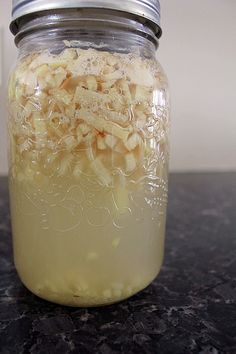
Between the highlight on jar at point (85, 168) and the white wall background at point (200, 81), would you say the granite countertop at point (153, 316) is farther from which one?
the white wall background at point (200, 81)

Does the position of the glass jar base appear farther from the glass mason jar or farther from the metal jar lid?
the metal jar lid

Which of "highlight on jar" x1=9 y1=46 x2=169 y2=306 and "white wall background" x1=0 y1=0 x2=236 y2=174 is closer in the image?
"highlight on jar" x1=9 y1=46 x2=169 y2=306

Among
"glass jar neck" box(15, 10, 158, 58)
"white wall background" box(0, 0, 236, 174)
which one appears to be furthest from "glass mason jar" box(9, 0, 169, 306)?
"white wall background" box(0, 0, 236, 174)

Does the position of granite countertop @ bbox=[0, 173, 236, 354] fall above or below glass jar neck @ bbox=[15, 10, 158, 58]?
below

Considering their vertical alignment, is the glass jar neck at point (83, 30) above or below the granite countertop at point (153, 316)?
above

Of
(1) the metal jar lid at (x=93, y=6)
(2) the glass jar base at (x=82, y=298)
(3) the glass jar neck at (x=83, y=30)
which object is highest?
(1) the metal jar lid at (x=93, y=6)

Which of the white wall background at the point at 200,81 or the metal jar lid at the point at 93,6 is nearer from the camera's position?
the metal jar lid at the point at 93,6

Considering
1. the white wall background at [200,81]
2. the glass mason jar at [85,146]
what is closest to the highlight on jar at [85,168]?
the glass mason jar at [85,146]

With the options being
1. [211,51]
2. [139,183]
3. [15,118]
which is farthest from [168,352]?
[211,51]
